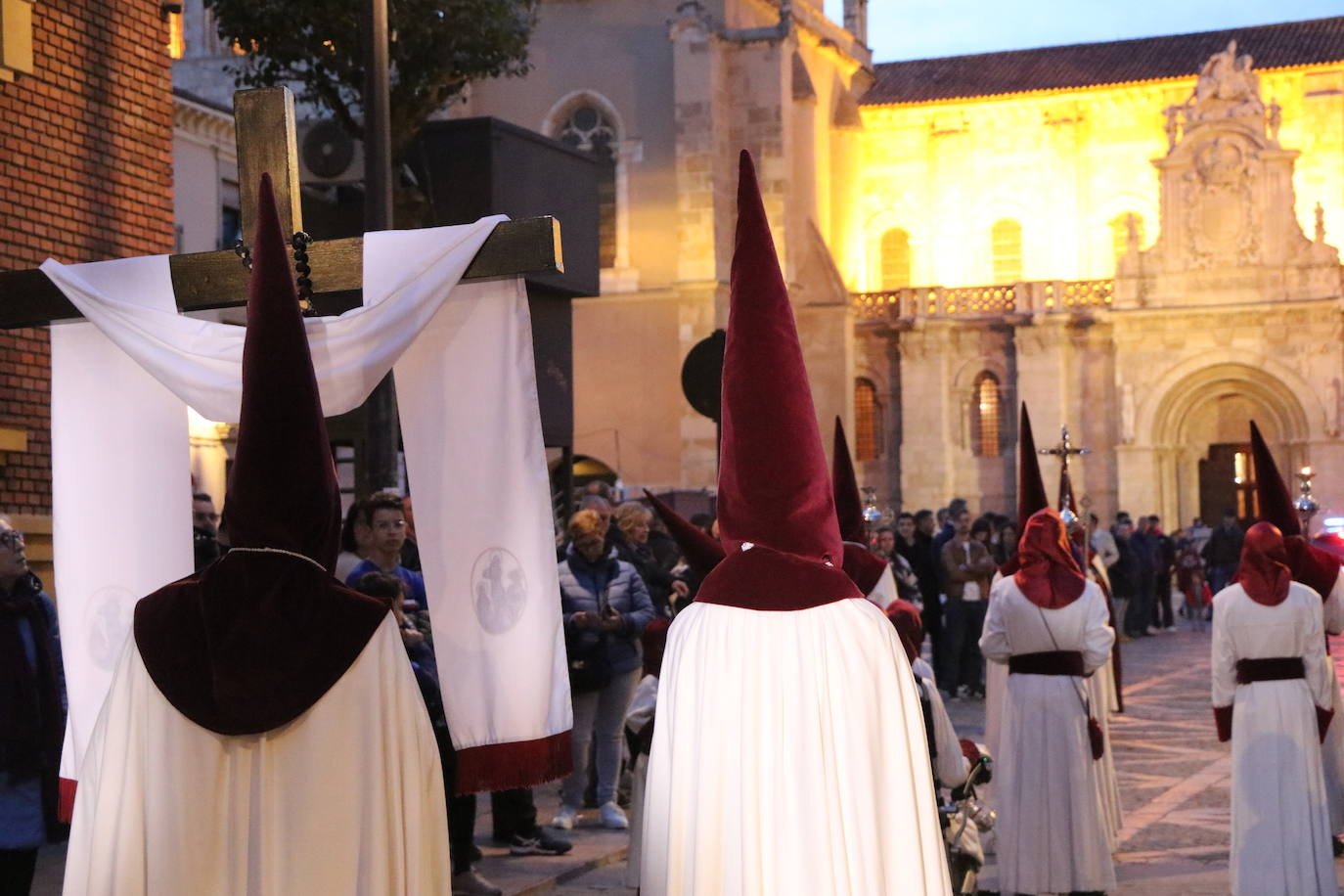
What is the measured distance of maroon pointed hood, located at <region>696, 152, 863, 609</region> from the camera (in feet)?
15.6

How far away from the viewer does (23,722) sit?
6.84 metres

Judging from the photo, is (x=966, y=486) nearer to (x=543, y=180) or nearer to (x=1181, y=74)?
(x=1181, y=74)

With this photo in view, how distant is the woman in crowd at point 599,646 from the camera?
33.6ft

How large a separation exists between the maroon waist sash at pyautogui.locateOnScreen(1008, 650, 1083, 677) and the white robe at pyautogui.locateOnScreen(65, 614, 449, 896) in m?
4.94

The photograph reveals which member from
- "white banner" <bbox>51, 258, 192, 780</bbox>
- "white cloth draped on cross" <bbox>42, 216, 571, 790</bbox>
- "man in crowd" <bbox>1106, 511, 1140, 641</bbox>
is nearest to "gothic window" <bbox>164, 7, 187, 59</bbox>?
"man in crowd" <bbox>1106, 511, 1140, 641</bbox>

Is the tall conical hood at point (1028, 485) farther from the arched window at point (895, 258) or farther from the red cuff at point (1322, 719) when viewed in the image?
the arched window at point (895, 258)

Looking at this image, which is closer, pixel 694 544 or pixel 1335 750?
pixel 694 544

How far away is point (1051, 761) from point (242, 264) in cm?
502

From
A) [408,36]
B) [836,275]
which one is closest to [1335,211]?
[836,275]

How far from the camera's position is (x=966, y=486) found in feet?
134

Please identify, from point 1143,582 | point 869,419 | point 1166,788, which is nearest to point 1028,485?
point 1166,788

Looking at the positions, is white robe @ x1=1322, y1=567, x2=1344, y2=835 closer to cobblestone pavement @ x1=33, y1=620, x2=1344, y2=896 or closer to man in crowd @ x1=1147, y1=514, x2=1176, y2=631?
cobblestone pavement @ x1=33, y1=620, x2=1344, y2=896

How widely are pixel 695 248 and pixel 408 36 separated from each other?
13.2 m

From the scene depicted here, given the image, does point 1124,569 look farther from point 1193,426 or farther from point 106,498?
point 106,498
